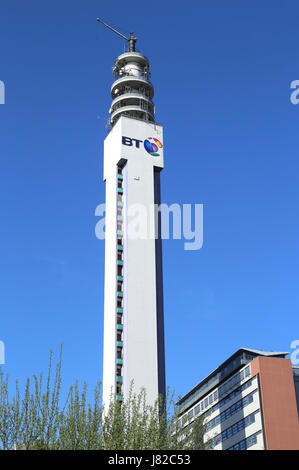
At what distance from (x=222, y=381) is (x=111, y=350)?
2198cm

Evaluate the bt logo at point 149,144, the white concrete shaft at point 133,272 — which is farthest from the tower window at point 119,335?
the bt logo at point 149,144

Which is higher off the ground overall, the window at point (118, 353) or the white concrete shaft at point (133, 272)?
the white concrete shaft at point (133, 272)

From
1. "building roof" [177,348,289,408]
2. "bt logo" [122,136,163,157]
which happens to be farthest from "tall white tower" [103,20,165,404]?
"building roof" [177,348,289,408]

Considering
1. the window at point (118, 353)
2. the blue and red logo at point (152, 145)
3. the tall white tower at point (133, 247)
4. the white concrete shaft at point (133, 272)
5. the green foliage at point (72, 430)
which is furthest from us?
A: the blue and red logo at point (152, 145)

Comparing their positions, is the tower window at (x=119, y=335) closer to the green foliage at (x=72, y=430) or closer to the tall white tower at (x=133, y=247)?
the tall white tower at (x=133, y=247)

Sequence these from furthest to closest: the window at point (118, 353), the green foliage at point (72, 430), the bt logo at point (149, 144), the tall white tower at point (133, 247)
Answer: the bt logo at point (149, 144) < the window at point (118, 353) < the tall white tower at point (133, 247) < the green foliage at point (72, 430)

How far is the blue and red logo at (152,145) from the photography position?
4272 inches

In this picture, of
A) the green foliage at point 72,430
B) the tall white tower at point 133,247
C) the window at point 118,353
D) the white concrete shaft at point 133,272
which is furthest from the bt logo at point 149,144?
the green foliage at point 72,430

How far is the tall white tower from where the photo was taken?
90.1 m

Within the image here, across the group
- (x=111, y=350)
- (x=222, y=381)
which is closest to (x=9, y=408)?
(x=111, y=350)

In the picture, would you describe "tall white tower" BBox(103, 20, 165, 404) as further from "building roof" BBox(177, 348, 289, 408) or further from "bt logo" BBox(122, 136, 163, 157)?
"building roof" BBox(177, 348, 289, 408)

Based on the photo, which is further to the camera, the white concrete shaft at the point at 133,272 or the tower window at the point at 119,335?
the tower window at the point at 119,335

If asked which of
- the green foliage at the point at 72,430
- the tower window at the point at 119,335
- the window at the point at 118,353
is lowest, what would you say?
the green foliage at the point at 72,430
